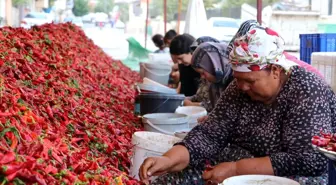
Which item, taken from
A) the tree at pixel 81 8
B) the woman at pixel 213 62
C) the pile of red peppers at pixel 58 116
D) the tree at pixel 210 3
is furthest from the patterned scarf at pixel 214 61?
the tree at pixel 81 8

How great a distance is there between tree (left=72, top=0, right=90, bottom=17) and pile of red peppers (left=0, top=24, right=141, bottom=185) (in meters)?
26.4

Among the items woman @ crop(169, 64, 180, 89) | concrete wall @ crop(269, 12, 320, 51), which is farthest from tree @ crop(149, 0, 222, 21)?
woman @ crop(169, 64, 180, 89)

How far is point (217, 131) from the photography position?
9.82 ft

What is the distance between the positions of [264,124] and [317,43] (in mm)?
2194

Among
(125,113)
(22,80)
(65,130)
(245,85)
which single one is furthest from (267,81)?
(125,113)

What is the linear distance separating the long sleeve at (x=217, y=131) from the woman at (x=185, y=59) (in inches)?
117

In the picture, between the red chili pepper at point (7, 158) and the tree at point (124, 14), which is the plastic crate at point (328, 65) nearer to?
the red chili pepper at point (7, 158)

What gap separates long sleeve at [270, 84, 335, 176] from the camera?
2.57m

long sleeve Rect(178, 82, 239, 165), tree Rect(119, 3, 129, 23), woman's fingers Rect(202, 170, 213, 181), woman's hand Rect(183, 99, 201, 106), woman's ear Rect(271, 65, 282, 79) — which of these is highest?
tree Rect(119, 3, 129, 23)

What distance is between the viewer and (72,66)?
583cm

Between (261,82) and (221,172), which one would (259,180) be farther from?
(261,82)

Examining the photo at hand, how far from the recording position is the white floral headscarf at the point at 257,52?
8.58 ft

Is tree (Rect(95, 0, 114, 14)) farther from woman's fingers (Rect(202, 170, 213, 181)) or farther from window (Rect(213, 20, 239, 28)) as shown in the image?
woman's fingers (Rect(202, 170, 213, 181))

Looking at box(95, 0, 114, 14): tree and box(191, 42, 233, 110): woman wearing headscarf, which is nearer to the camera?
box(191, 42, 233, 110): woman wearing headscarf
